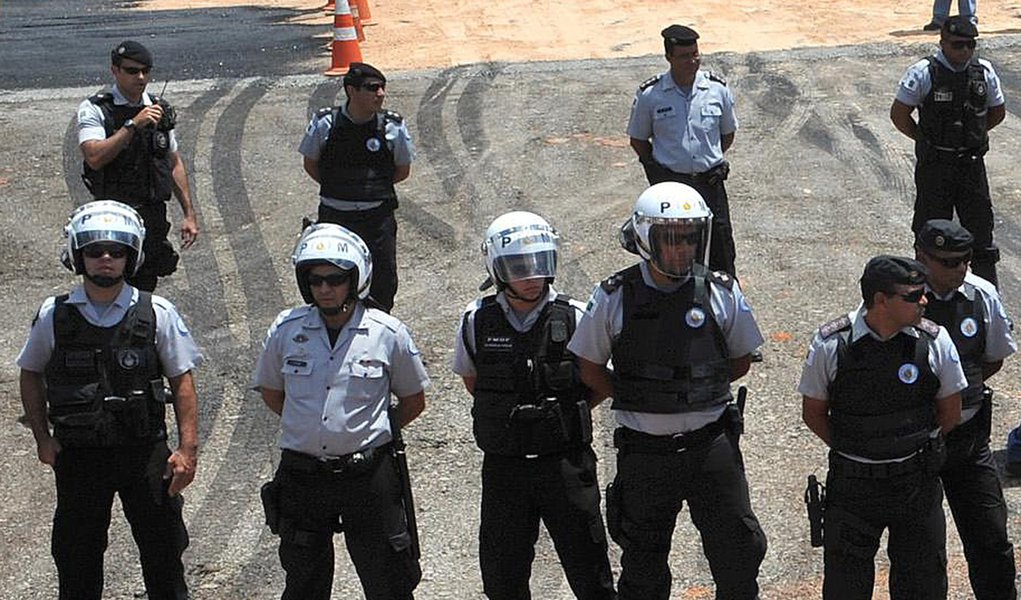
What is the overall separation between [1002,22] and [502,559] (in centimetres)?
1536

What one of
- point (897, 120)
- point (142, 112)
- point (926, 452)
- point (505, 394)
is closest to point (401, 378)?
point (505, 394)

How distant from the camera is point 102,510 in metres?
6.35

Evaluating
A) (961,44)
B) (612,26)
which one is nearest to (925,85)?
(961,44)

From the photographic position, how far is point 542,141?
48.9 feet

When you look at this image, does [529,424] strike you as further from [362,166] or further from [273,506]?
[362,166]

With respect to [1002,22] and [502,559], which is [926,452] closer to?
[502,559]

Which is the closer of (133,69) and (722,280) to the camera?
(722,280)

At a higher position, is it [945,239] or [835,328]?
[945,239]

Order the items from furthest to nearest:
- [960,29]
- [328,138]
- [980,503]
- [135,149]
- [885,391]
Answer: [960,29], [328,138], [135,149], [980,503], [885,391]

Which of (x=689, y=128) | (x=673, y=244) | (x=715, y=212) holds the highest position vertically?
(x=689, y=128)

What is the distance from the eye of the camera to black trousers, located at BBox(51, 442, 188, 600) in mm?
6316

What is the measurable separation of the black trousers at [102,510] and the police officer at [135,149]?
2.66m

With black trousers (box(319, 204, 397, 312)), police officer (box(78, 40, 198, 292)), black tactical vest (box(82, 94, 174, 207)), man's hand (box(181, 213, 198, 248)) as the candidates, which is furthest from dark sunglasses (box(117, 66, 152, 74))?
black trousers (box(319, 204, 397, 312))

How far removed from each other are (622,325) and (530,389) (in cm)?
45
